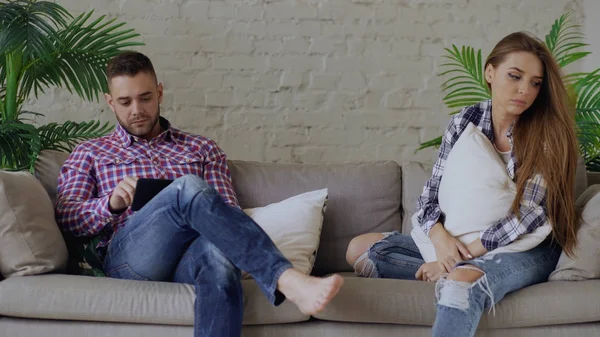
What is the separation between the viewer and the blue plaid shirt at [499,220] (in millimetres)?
2105

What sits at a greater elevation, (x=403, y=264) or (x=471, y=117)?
(x=471, y=117)

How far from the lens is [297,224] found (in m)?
2.42

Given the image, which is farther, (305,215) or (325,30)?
(325,30)

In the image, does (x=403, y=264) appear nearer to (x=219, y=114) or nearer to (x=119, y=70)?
(x=119, y=70)

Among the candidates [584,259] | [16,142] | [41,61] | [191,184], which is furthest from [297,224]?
[41,61]

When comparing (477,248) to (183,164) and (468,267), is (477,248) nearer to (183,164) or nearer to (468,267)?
(468,267)

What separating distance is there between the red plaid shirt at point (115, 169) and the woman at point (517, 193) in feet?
2.05

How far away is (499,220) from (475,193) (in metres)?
0.10

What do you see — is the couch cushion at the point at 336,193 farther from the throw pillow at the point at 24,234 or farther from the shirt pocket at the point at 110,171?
the throw pillow at the point at 24,234

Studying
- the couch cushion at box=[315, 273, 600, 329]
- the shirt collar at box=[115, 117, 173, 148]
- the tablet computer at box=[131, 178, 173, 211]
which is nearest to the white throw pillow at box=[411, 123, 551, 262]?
the couch cushion at box=[315, 273, 600, 329]

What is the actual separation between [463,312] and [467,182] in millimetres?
450

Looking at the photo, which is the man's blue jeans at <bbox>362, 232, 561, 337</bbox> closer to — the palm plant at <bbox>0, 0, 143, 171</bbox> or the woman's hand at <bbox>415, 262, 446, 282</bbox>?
→ the woman's hand at <bbox>415, 262, 446, 282</bbox>

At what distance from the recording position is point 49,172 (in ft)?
8.14

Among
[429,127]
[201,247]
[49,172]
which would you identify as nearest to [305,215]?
[201,247]
